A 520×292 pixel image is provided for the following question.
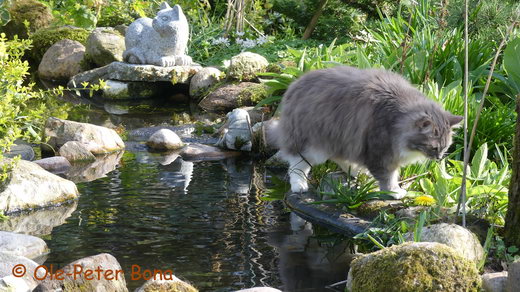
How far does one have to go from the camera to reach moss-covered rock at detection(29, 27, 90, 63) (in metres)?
16.4

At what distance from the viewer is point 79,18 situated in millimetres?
6004

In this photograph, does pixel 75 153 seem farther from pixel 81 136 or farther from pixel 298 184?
pixel 298 184

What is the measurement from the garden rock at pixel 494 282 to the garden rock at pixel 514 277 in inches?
4.9

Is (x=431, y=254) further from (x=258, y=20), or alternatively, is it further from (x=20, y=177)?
(x=258, y=20)

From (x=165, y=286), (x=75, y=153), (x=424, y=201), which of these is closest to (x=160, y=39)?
(x=75, y=153)

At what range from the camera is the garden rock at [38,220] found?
6277 mm

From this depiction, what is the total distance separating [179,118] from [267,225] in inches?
226

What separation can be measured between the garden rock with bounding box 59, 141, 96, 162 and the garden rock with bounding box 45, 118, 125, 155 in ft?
0.96

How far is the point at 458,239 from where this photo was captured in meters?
4.77

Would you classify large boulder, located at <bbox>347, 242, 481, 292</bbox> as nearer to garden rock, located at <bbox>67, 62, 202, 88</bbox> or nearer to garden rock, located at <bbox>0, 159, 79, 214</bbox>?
garden rock, located at <bbox>0, 159, 79, 214</bbox>

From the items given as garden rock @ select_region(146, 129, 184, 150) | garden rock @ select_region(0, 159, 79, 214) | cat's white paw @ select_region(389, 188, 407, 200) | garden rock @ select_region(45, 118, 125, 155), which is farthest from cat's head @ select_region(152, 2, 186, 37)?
cat's white paw @ select_region(389, 188, 407, 200)

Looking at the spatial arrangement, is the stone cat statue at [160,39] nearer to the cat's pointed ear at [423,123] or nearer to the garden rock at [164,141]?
the garden rock at [164,141]

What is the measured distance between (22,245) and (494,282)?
3.50 m

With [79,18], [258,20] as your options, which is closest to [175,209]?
[79,18]
